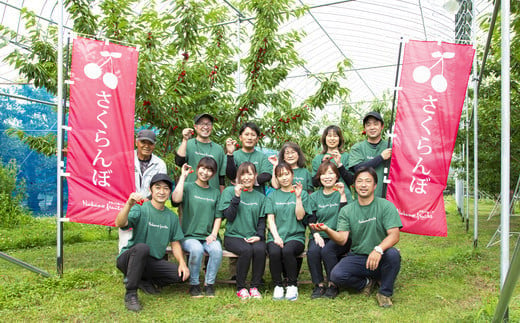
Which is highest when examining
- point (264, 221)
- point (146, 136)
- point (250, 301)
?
point (146, 136)

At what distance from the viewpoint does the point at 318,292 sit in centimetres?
406

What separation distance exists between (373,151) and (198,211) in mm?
2022

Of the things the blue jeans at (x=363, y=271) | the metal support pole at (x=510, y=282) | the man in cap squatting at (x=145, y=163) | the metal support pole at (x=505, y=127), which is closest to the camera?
the metal support pole at (x=510, y=282)

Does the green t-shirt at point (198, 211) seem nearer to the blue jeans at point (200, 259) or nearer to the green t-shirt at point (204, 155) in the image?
the blue jeans at point (200, 259)

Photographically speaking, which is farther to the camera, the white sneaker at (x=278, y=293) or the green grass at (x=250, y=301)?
the white sneaker at (x=278, y=293)

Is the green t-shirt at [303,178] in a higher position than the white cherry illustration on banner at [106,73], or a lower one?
lower

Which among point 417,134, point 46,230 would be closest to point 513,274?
point 417,134

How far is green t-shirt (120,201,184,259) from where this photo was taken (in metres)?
3.98

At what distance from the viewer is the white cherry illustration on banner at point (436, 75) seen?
4.38 meters

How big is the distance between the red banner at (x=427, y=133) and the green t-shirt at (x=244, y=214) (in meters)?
1.43

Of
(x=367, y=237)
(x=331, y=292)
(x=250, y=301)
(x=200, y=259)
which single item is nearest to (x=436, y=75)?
(x=367, y=237)

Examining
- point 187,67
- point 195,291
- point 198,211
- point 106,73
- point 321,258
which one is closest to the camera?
point 195,291

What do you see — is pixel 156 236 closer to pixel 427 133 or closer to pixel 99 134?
pixel 99 134

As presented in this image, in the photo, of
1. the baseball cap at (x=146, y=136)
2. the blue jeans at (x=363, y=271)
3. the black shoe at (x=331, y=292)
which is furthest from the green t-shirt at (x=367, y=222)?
the baseball cap at (x=146, y=136)
